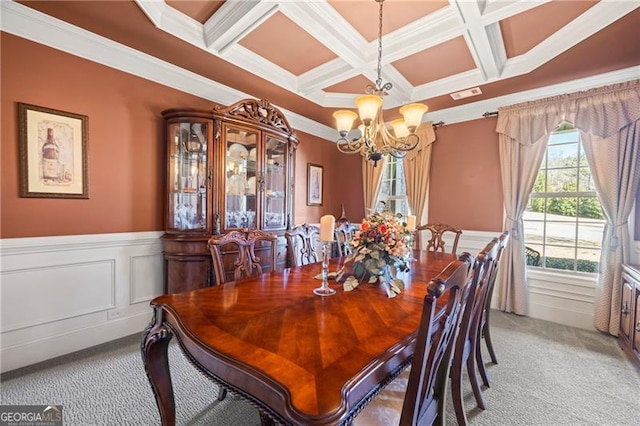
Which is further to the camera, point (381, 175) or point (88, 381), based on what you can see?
point (381, 175)

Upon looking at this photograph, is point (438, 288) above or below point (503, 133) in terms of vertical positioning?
below

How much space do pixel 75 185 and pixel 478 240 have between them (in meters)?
4.30

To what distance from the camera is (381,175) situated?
4406 millimetres

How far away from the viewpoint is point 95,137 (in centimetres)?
231

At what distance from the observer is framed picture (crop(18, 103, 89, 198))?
1996mm

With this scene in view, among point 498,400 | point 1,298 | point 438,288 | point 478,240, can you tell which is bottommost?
point 498,400

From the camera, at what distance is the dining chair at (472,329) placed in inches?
44.4

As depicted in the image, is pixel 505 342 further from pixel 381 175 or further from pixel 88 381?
pixel 88 381

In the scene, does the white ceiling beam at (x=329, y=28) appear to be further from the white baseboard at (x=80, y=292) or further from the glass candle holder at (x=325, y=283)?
the white baseboard at (x=80, y=292)

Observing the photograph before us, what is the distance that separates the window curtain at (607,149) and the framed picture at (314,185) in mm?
2776

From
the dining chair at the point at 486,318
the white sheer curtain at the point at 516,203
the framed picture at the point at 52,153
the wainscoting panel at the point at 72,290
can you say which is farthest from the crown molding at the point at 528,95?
the framed picture at the point at 52,153

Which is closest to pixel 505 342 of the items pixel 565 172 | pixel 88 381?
pixel 565 172

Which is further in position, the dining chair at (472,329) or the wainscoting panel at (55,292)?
the wainscoting panel at (55,292)

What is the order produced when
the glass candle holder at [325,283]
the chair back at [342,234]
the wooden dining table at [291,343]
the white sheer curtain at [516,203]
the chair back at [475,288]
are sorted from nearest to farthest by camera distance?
the wooden dining table at [291,343] < the chair back at [475,288] < the glass candle holder at [325,283] < the chair back at [342,234] < the white sheer curtain at [516,203]
